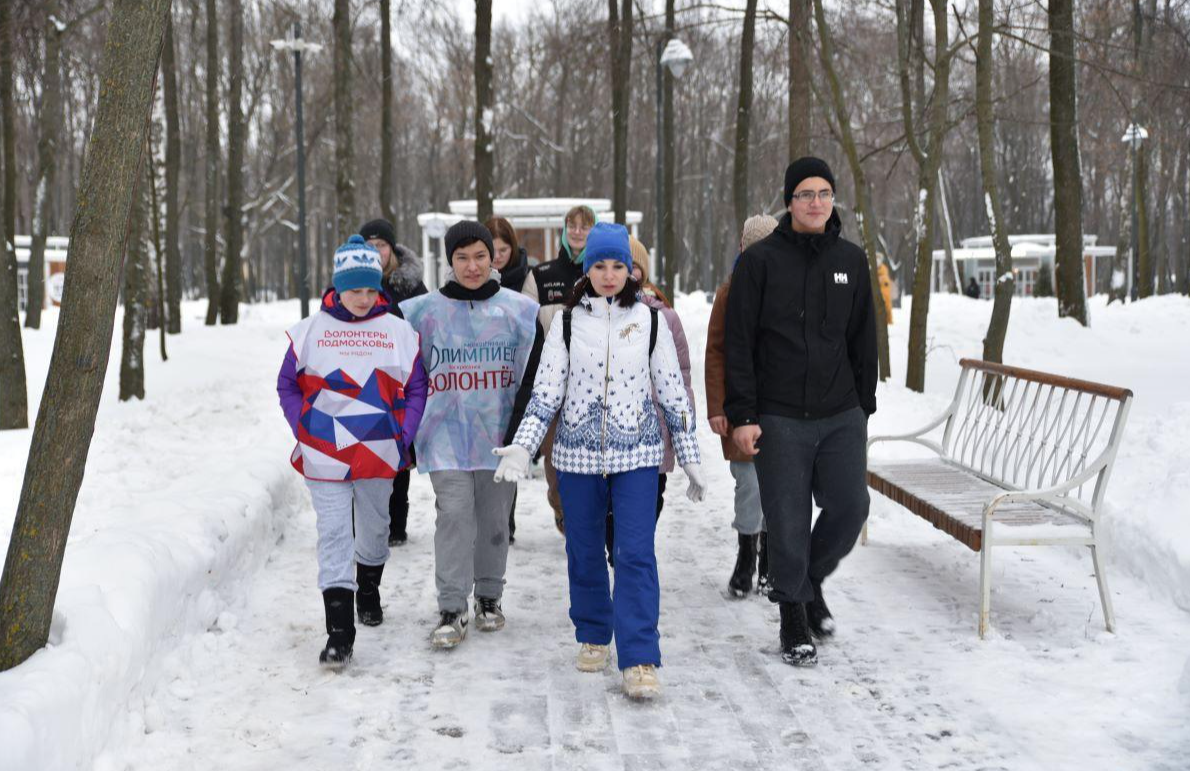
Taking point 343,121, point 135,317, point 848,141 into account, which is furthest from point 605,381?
point 343,121

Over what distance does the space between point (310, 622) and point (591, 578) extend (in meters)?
1.59

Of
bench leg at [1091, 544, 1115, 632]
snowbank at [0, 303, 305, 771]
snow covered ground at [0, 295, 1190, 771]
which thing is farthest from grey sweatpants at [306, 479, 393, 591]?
bench leg at [1091, 544, 1115, 632]

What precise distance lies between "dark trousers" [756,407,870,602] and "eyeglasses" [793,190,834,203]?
35.8 inches

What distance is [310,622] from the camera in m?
5.93

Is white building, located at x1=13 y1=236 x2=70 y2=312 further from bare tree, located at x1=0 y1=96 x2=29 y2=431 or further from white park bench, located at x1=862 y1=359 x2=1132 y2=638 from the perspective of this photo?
white park bench, located at x1=862 y1=359 x2=1132 y2=638

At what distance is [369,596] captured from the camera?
5.87 meters

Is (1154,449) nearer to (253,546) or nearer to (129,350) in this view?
(253,546)

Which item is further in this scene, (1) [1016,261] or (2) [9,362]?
(1) [1016,261]

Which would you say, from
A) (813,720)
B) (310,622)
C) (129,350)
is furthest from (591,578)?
(129,350)

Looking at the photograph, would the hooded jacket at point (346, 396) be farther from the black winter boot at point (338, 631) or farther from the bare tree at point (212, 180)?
the bare tree at point (212, 180)

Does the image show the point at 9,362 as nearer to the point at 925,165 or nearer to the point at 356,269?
the point at 356,269

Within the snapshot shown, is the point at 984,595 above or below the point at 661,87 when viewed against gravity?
below

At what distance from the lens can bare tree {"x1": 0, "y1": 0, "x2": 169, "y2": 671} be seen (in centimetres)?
392

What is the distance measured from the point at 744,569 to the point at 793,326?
169 cm
